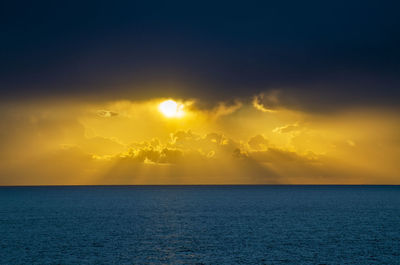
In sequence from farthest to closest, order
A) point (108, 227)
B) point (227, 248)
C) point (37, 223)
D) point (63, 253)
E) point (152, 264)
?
point (37, 223) → point (108, 227) → point (227, 248) → point (63, 253) → point (152, 264)

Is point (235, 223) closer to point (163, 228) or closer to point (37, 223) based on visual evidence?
point (163, 228)

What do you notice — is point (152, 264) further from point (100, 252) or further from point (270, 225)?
point (270, 225)

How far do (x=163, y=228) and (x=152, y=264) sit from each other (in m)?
36.9

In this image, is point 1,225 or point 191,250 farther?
point 1,225

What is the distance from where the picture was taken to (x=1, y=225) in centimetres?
9481

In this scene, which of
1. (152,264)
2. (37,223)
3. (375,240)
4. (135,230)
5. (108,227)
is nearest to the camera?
(152,264)

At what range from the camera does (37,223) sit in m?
99.9

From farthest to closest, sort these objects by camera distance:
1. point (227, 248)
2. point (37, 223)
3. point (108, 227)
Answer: point (37, 223)
point (108, 227)
point (227, 248)

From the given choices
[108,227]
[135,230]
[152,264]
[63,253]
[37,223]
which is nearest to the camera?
[152,264]

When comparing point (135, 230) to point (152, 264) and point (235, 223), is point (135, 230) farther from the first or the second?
point (152, 264)

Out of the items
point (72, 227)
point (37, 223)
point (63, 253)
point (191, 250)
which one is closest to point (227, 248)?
point (191, 250)

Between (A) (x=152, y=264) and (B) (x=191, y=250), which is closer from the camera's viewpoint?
(A) (x=152, y=264)

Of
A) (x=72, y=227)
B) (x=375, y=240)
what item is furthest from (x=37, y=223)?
(x=375, y=240)

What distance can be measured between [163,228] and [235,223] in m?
19.6
